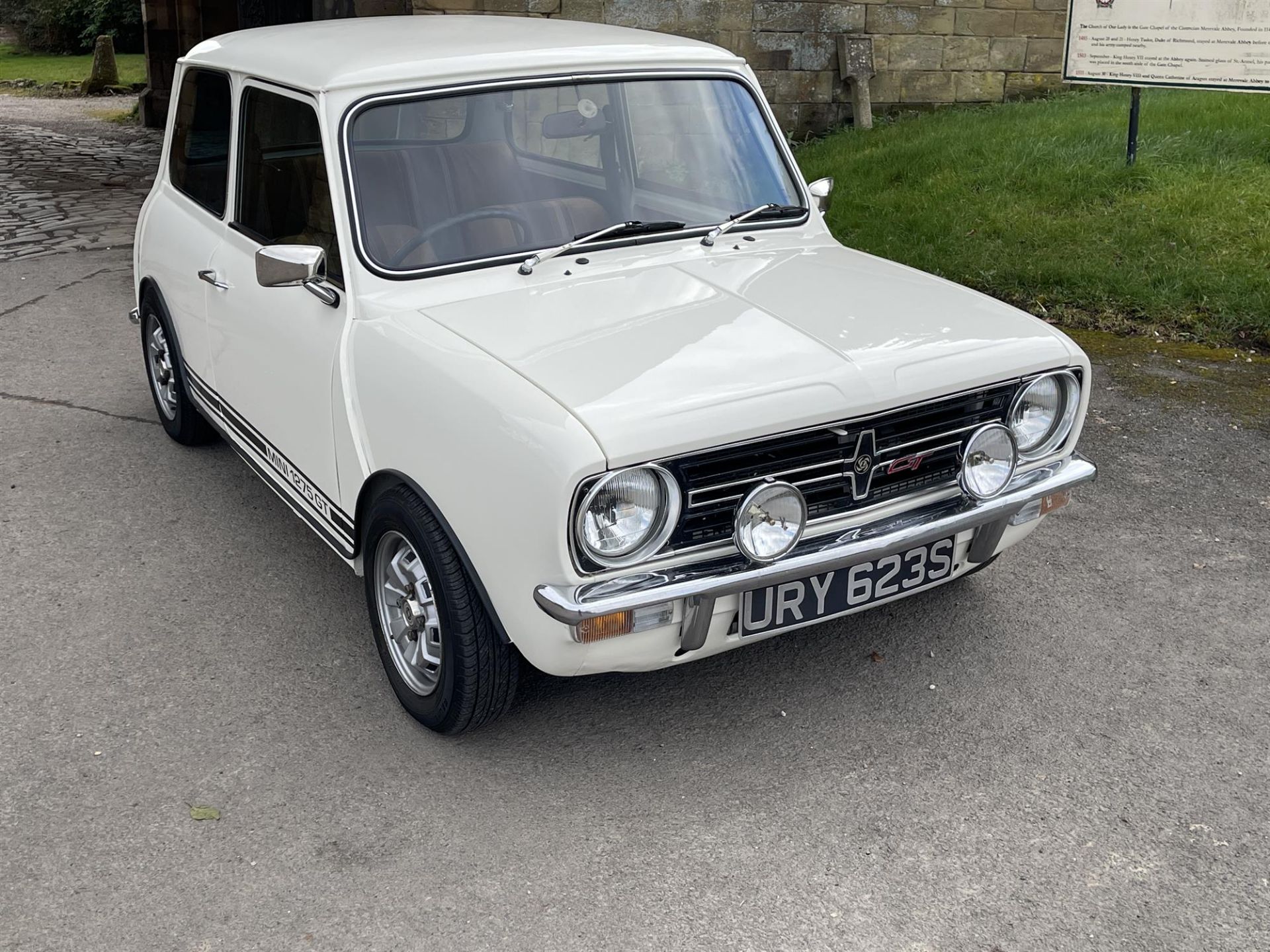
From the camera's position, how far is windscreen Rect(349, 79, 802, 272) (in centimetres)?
346

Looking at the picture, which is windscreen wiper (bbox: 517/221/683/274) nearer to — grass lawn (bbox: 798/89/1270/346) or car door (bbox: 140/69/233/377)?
car door (bbox: 140/69/233/377)

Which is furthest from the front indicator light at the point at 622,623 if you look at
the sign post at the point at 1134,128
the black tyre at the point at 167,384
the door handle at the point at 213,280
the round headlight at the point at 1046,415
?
the sign post at the point at 1134,128

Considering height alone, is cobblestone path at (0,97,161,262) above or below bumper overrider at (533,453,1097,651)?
below

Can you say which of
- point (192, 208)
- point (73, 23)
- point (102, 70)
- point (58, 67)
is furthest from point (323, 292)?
point (73, 23)

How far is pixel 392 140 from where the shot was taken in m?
3.50

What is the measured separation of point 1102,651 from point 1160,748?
0.52m

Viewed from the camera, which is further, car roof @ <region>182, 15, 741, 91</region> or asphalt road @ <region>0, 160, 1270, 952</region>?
car roof @ <region>182, 15, 741, 91</region>

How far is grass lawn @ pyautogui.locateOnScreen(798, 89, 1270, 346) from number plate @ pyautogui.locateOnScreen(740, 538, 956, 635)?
4.03 meters

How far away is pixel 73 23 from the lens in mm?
30844

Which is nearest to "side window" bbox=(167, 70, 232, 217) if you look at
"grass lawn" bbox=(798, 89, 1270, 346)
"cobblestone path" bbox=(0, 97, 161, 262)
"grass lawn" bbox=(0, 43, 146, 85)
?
"grass lawn" bbox=(798, 89, 1270, 346)

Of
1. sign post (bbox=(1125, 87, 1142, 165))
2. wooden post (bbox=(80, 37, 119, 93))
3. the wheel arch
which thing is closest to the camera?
the wheel arch

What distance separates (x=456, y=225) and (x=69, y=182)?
1004 cm

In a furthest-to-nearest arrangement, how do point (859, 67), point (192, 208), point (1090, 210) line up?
1. point (859, 67)
2. point (1090, 210)
3. point (192, 208)

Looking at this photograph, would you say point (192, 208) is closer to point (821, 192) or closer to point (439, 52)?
point (439, 52)
